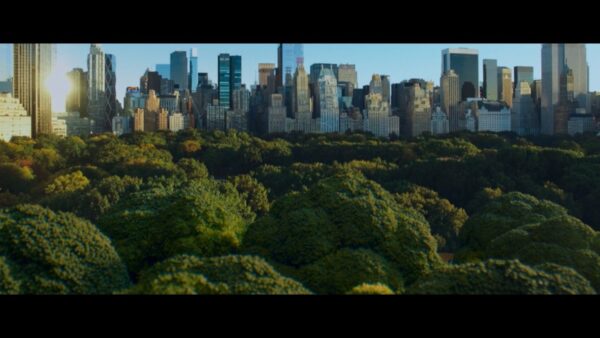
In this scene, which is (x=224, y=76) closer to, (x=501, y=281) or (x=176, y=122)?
(x=176, y=122)

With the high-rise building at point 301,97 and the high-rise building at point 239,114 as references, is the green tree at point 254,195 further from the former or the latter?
the high-rise building at point 239,114

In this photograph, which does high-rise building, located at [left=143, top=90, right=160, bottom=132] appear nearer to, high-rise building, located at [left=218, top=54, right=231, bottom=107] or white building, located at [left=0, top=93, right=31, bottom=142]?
high-rise building, located at [left=218, top=54, right=231, bottom=107]

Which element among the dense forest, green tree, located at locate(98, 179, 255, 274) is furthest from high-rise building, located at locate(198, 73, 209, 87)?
green tree, located at locate(98, 179, 255, 274)

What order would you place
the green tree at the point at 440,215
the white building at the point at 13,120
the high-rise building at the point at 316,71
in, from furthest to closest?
the high-rise building at the point at 316,71, the white building at the point at 13,120, the green tree at the point at 440,215

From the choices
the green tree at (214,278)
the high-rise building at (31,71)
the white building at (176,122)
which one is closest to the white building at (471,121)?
the white building at (176,122)

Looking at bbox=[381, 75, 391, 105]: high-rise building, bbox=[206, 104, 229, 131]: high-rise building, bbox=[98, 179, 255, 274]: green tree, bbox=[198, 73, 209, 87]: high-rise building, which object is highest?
bbox=[198, 73, 209, 87]: high-rise building

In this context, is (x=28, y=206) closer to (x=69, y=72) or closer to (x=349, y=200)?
(x=349, y=200)

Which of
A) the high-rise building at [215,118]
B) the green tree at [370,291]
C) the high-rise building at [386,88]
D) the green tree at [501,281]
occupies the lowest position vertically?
the green tree at [370,291]
